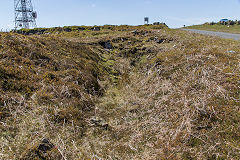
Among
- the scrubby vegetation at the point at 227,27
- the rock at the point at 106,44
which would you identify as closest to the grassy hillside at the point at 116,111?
the rock at the point at 106,44

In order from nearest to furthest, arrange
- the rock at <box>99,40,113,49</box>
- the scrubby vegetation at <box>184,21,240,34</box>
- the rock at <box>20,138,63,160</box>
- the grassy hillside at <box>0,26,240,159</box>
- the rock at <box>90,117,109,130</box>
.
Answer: the rock at <box>20,138,63,160</box> < the grassy hillside at <box>0,26,240,159</box> < the rock at <box>90,117,109,130</box> < the rock at <box>99,40,113,49</box> < the scrubby vegetation at <box>184,21,240,34</box>

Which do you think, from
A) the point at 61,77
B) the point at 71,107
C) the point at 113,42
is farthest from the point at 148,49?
the point at 71,107

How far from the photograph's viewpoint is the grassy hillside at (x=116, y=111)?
177 inches

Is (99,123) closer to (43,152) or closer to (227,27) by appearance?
(43,152)

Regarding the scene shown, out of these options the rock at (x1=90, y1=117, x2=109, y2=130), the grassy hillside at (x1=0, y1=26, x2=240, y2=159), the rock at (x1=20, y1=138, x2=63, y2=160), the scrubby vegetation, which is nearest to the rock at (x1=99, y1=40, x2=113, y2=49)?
the grassy hillside at (x1=0, y1=26, x2=240, y2=159)

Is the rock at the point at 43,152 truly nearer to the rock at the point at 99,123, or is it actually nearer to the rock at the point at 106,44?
the rock at the point at 99,123

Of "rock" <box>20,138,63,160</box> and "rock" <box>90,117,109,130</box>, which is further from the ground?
"rock" <box>20,138,63,160</box>

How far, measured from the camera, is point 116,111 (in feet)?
24.6

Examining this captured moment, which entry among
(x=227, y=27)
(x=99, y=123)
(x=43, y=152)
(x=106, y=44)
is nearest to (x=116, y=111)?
(x=99, y=123)

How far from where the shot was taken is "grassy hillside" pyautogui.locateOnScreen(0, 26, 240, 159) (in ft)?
14.8

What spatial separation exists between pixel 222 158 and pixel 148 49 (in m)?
13.0

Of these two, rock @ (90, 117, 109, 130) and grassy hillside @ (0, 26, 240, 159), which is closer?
grassy hillside @ (0, 26, 240, 159)

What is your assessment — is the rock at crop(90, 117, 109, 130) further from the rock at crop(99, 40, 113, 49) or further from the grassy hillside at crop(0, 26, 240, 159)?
the rock at crop(99, 40, 113, 49)

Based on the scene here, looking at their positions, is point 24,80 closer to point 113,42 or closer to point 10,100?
point 10,100
